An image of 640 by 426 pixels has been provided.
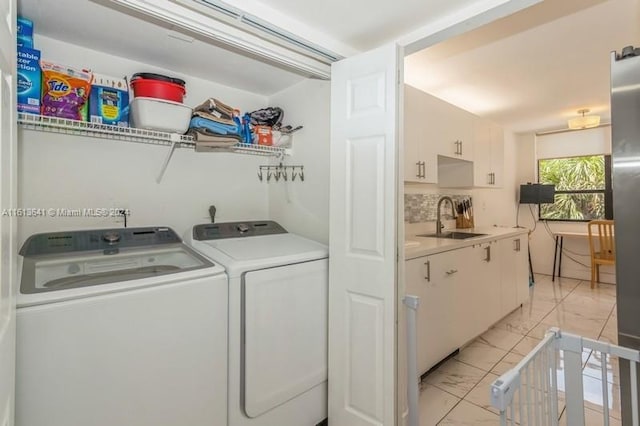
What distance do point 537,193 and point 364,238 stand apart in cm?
451

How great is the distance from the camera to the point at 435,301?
2.18m

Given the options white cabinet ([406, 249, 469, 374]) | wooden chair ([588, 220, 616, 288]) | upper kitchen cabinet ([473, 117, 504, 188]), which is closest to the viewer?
white cabinet ([406, 249, 469, 374])

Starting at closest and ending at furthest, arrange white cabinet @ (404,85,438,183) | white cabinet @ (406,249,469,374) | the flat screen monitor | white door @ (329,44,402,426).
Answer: white door @ (329,44,402,426)
white cabinet @ (406,249,469,374)
white cabinet @ (404,85,438,183)
the flat screen monitor

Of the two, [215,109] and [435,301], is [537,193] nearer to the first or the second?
[435,301]

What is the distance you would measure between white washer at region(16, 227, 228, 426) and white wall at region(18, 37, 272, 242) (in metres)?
0.26

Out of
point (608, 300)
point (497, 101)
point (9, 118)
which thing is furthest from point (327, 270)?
point (608, 300)

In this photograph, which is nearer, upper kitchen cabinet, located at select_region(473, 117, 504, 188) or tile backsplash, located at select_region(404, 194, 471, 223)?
tile backsplash, located at select_region(404, 194, 471, 223)

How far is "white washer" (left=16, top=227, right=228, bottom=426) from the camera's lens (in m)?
1.03

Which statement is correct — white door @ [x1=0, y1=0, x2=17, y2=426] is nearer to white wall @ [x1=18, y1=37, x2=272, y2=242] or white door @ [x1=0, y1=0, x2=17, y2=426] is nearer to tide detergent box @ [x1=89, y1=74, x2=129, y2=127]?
tide detergent box @ [x1=89, y1=74, x2=129, y2=127]

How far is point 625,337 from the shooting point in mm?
1059

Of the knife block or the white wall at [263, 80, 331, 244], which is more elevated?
the white wall at [263, 80, 331, 244]

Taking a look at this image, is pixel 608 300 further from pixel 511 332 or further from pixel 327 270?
pixel 327 270

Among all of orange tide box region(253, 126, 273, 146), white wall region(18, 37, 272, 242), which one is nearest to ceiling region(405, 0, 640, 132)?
orange tide box region(253, 126, 273, 146)

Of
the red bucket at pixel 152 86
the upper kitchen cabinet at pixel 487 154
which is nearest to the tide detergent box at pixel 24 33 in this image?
the red bucket at pixel 152 86
